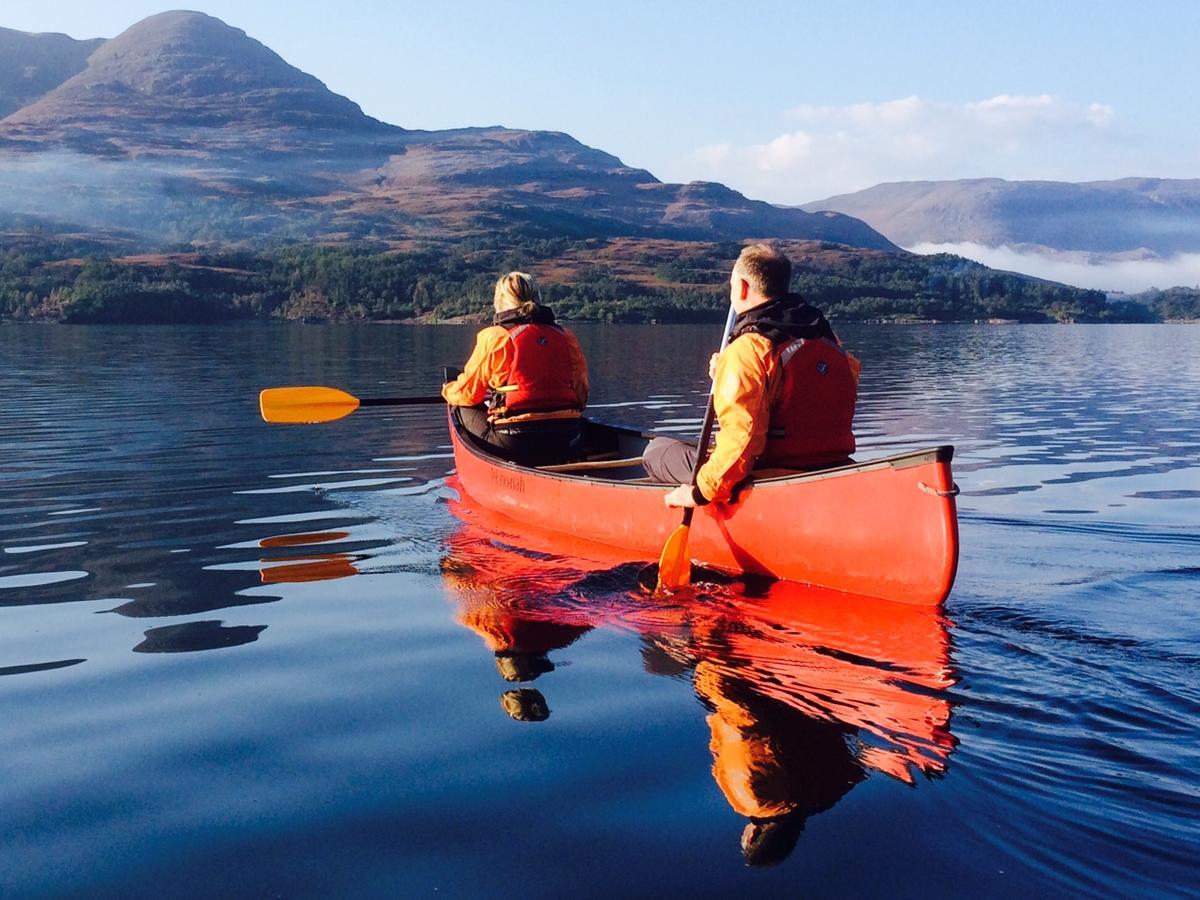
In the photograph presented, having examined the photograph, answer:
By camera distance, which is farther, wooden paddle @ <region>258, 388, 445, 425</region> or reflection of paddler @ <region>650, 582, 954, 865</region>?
wooden paddle @ <region>258, 388, 445, 425</region>

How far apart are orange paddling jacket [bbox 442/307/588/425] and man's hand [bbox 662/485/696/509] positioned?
285 cm

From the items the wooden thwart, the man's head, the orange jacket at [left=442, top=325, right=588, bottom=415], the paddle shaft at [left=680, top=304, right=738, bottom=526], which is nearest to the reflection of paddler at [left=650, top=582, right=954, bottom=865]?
the paddle shaft at [left=680, top=304, right=738, bottom=526]

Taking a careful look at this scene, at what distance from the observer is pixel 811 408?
7684 mm

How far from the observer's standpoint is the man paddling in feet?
24.3

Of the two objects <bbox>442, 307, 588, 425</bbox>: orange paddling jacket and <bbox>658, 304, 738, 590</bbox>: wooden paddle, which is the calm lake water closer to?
<bbox>658, 304, 738, 590</bbox>: wooden paddle

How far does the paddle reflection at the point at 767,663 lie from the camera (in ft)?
15.1

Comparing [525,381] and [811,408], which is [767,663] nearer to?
[811,408]

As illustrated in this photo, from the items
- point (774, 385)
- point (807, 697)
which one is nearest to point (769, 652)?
point (807, 697)

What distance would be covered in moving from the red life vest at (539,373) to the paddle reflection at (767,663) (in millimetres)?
2330

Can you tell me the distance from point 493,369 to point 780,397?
410 cm

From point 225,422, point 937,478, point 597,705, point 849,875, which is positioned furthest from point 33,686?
point 225,422

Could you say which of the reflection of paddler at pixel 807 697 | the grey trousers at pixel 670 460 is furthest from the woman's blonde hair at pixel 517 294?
the reflection of paddler at pixel 807 697

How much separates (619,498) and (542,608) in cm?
175

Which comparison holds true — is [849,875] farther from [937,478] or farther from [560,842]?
[937,478]
